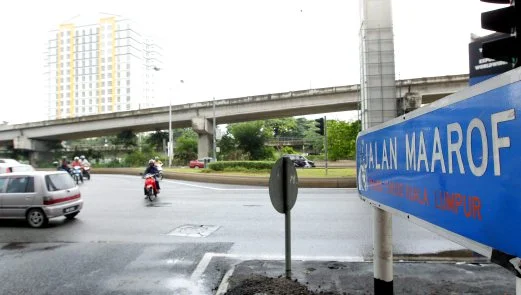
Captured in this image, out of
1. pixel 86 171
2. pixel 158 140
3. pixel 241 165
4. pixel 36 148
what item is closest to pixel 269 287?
pixel 241 165

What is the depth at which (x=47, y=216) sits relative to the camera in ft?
31.0

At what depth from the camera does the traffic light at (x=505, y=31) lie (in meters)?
2.25

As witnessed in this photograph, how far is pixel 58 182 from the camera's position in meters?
10.1

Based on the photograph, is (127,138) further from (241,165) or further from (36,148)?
(241,165)

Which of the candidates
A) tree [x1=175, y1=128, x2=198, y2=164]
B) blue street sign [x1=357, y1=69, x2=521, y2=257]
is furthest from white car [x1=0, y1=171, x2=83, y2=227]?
tree [x1=175, y1=128, x2=198, y2=164]

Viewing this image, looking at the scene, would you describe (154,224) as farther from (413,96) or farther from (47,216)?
(413,96)

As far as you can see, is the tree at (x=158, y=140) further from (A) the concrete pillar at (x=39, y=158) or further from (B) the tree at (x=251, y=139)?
(A) the concrete pillar at (x=39, y=158)

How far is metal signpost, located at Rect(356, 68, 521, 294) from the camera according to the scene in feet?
4.30

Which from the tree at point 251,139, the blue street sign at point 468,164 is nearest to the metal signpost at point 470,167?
the blue street sign at point 468,164

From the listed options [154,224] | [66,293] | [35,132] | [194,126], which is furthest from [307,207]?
[35,132]

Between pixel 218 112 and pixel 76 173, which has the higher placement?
pixel 218 112

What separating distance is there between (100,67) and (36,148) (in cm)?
7269

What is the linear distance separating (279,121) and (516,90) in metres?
73.6

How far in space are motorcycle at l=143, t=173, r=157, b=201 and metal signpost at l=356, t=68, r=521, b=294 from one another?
13060 mm
